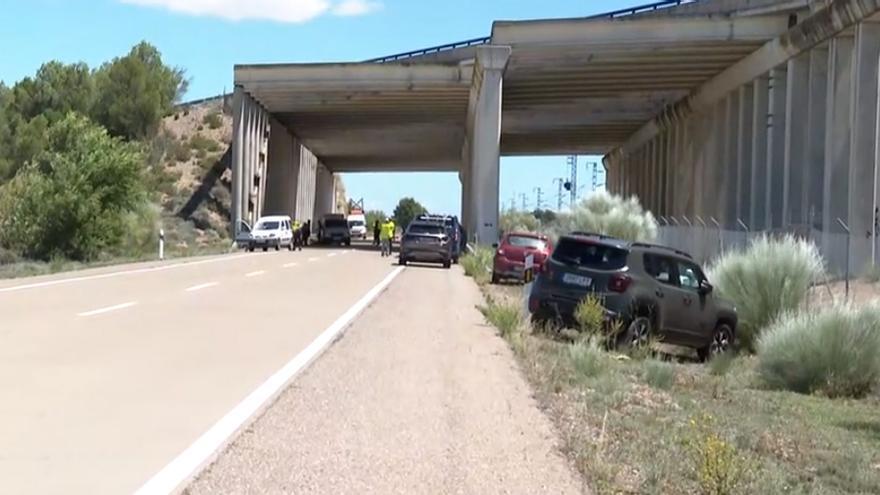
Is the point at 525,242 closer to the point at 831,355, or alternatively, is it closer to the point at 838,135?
the point at 838,135

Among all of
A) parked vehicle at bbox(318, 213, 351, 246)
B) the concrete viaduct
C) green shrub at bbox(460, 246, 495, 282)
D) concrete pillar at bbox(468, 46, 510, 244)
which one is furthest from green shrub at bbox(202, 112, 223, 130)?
green shrub at bbox(460, 246, 495, 282)

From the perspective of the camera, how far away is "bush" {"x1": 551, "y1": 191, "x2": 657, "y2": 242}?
A: 162 feet

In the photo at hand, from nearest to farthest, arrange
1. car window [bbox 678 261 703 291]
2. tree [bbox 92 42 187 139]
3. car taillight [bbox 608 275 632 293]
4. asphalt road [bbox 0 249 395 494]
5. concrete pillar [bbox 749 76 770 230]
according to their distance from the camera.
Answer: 1. asphalt road [bbox 0 249 395 494]
2. car taillight [bbox 608 275 632 293]
3. car window [bbox 678 261 703 291]
4. concrete pillar [bbox 749 76 770 230]
5. tree [bbox 92 42 187 139]

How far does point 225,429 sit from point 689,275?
11137mm

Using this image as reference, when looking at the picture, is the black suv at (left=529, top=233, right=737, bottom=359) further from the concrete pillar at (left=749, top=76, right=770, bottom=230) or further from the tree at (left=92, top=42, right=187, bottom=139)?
the tree at (left=92, top=42, right=187, bottom=139)

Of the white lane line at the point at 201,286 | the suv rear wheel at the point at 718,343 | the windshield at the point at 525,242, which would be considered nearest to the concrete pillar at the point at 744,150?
the windshield at the point at 525,242

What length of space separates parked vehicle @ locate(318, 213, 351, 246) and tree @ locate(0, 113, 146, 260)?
29.4m

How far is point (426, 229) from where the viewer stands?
45.9 meters

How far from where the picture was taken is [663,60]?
2140 inches

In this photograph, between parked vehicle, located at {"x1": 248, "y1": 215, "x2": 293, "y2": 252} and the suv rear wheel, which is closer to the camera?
the suv rear wheel

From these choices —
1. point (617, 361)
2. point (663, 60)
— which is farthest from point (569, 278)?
point (663, 60)

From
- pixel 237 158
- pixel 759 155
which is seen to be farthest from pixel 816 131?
pixel 237 158

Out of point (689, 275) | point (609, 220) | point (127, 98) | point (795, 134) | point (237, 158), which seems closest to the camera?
point (689, 275)

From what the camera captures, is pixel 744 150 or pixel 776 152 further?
pixel 744 150
